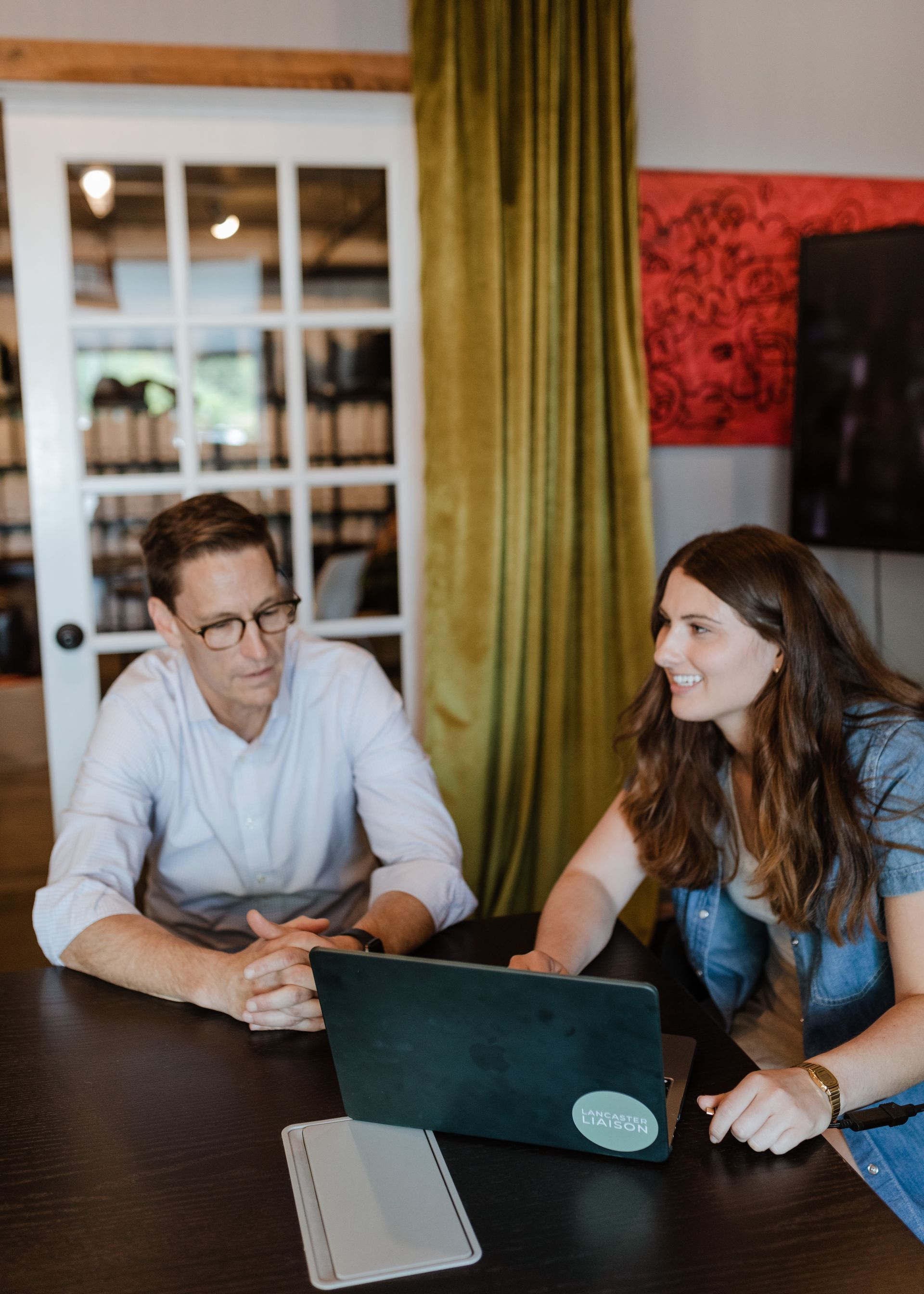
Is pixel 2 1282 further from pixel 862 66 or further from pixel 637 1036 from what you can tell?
pixel 862 66

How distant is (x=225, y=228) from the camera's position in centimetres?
269

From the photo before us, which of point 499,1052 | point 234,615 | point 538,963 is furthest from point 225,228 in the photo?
point 499,1052

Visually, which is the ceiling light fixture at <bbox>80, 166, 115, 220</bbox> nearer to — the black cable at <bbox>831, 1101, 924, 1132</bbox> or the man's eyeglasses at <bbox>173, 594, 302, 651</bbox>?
the man's eyeglasses at <bbox>173, 594, 302, 651</bbox>

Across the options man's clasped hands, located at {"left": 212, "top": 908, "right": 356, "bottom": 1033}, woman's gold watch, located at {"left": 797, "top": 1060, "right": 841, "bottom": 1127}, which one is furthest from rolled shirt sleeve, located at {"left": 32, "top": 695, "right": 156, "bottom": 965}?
woman's gold watch, located at {"left": 797, "top": 1060, "right": 841, "bottom": 1127}

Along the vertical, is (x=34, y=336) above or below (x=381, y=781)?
above

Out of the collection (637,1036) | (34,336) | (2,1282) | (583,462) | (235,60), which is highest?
(235,60)

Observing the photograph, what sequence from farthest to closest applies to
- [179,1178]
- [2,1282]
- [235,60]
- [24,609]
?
[24,609], [235,60], [179,1178], [2,1282]

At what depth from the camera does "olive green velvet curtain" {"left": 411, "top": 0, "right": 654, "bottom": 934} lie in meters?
2.60

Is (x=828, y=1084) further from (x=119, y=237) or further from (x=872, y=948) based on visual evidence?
(x=119, y=237)

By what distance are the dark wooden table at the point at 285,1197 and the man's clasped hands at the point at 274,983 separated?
0.08 ft

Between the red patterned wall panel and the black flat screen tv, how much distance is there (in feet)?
0.76

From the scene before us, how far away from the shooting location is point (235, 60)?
2553mm

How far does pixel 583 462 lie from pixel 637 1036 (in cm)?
208

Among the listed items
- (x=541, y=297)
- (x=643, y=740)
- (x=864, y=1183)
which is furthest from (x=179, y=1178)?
(x=541, y=297)
